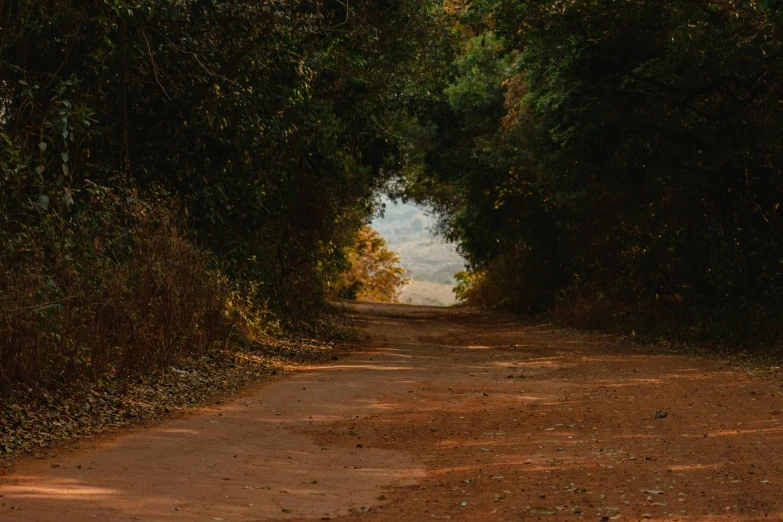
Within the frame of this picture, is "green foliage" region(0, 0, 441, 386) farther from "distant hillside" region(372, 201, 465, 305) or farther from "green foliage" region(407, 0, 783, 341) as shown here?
"distant hillside" region(372, 201, 465, 305)

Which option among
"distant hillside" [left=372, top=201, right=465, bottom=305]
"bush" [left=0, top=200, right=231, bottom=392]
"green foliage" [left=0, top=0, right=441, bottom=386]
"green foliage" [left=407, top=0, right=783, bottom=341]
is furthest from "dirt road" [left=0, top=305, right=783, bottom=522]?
"distant hillside" [left=372, top=201, right=465, bottom=305]

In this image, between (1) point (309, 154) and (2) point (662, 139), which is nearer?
(2) point (662, 139)

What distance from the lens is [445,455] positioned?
852 cm

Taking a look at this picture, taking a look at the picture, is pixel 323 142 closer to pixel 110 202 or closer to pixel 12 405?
pixel 110 202

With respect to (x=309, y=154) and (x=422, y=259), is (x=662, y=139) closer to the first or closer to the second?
(x=309, y=154)

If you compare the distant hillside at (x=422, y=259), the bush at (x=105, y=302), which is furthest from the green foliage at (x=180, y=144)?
the distant hillside at (x=422, y=259)

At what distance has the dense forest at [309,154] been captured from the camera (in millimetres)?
11344

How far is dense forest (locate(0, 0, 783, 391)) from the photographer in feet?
37.2

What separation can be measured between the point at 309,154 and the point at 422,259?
392ft

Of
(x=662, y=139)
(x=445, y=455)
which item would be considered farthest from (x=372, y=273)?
(x=445, y=455)

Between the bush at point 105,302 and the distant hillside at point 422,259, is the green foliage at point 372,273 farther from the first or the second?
the bush at point 105,302

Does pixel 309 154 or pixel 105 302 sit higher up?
pixel 309 154

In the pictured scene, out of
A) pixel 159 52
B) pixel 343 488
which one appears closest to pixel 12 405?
pixel 343 488

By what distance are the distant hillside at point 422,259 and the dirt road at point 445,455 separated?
24.2 metres
